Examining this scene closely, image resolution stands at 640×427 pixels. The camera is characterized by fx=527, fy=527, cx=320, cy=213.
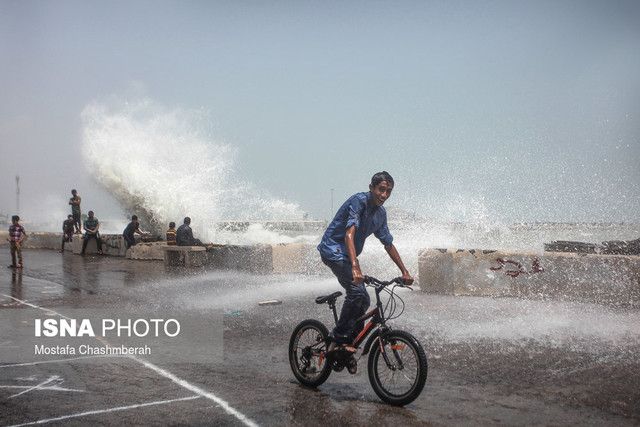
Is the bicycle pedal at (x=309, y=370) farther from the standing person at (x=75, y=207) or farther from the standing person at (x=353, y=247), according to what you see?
the standing person at (x=75, y=207)

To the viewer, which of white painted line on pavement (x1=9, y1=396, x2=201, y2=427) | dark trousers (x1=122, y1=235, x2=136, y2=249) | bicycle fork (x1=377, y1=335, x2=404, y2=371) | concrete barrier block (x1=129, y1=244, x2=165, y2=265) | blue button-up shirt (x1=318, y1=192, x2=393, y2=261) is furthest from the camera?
dark trousers (x1=122, y1=235, x2=136, y2=249)

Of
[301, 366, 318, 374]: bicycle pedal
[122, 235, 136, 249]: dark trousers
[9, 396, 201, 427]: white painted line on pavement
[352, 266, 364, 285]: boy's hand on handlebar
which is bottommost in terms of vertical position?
[9, 396, 201, 427]: white painted line on pavement

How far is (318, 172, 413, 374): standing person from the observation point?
4.39m

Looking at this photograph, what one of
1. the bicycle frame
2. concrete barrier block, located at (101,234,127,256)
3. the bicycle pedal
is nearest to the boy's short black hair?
the bicycle frame

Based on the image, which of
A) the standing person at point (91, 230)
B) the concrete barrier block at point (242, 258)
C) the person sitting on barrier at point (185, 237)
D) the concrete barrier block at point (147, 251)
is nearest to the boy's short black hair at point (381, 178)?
the concrete barrier block at point (242, 258)

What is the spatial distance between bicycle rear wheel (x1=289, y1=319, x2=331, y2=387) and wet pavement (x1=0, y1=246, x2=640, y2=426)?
0.40 ft

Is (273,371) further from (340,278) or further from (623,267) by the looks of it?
(623,267)

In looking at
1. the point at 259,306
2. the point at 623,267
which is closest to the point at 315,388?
the point at 259,306

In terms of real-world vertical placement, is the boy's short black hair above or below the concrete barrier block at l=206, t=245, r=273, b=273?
above

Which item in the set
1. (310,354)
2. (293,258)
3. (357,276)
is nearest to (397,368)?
(357,276)

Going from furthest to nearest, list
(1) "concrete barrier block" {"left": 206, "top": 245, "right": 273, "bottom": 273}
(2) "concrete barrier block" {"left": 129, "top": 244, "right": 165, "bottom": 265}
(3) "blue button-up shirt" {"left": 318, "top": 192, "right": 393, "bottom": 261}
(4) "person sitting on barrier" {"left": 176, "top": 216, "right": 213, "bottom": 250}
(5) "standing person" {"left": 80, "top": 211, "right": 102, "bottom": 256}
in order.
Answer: (5) "standing person" {"left": 80, "top": 211, "right": 102, "bottom": 256}, (2) "concrete barrier block" {"left": 129, "top": 244, "right": 165, "bottom": 265}, (4) "person sitting on barrier" {"left": 176, "top": 216, "right": 213, "bottom": 250}, (1) "concrete barrier block" {"left": 206, "top": 245, "right": 273, "bottom": 273}, (3) "blue button-up shirt" {"left": 318, "top": 192, "right": 393, "bottom": 261}

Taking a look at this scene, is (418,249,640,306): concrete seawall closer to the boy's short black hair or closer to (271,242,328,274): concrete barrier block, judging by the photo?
(271,242,328,274): concrete barrier block

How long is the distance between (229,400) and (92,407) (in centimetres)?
102

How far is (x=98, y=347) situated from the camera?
5.99 metres
